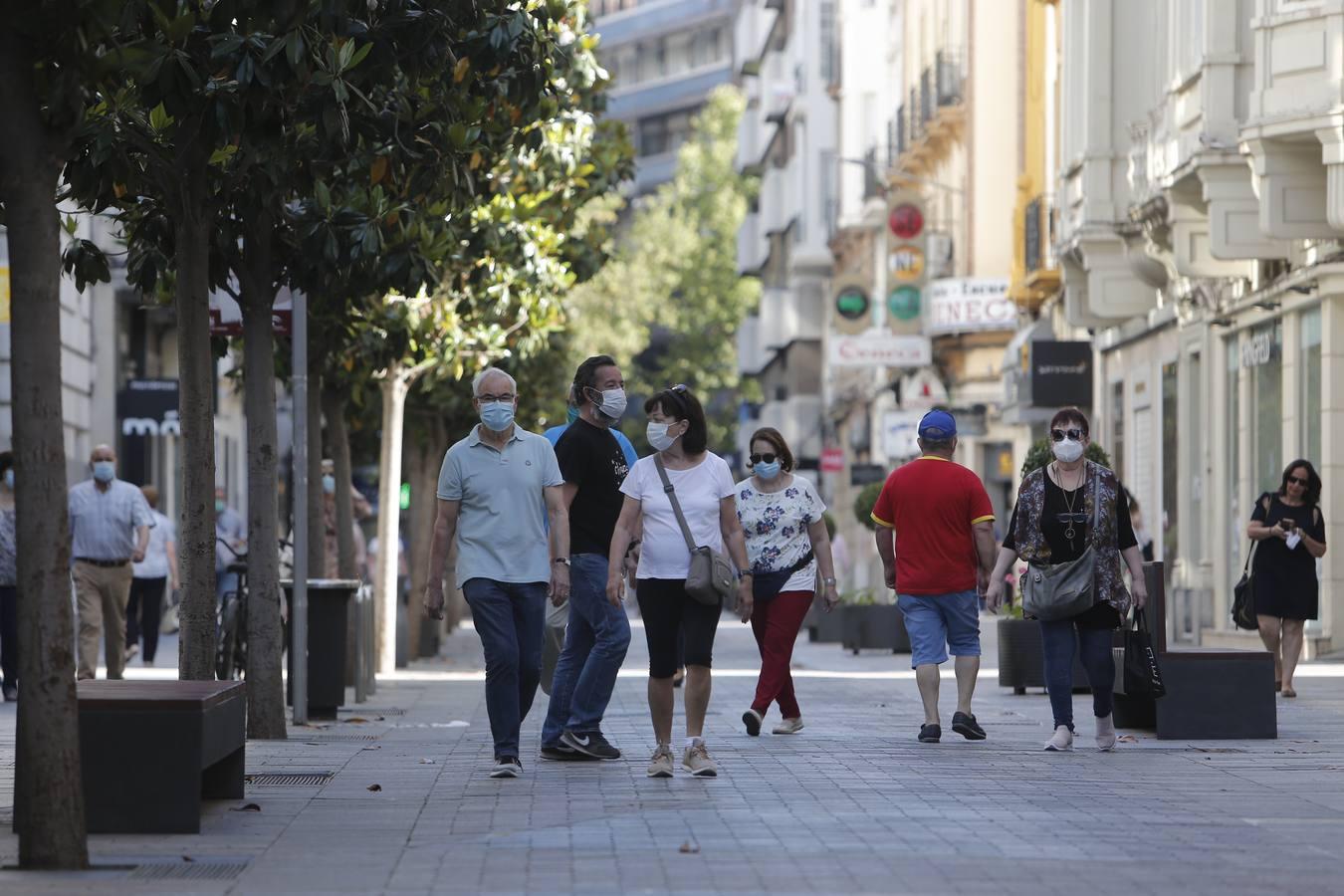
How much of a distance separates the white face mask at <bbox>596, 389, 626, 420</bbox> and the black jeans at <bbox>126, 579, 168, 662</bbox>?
40.3 feet

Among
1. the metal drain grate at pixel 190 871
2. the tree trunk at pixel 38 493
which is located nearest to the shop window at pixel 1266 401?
the metal drain grate at pixel 190 871

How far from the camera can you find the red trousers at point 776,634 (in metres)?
14.9

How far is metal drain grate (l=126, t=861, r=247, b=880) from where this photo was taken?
8727mm

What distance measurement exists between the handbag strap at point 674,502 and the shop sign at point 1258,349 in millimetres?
16490

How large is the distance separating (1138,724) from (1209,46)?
12156mm

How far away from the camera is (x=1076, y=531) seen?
1398 cm

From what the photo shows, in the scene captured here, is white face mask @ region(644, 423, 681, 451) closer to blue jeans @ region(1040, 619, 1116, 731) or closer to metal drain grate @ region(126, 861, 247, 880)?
blue jeans @ region(1040, 619, 1116, 731)

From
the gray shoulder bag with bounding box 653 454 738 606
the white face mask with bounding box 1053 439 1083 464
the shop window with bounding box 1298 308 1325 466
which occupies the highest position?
the shop window with bounding box 1298 308 1325 466

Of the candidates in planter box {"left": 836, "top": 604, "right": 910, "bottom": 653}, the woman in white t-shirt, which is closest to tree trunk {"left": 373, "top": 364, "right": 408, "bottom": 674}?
planter box {"left": 836, "top": 604, "right": 910, "bottom": 653}

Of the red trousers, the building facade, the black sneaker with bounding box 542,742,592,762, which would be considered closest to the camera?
the black sneaker with bounding box 542,742,592,762

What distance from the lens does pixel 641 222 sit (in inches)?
3179

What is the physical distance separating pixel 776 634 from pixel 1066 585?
1.85 meters

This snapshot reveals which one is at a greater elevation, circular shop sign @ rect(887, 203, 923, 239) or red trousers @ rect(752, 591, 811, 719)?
circular shop sign @ rect(887, 203, 923, 239)

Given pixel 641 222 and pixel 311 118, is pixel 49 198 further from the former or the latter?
pixel 641 222
